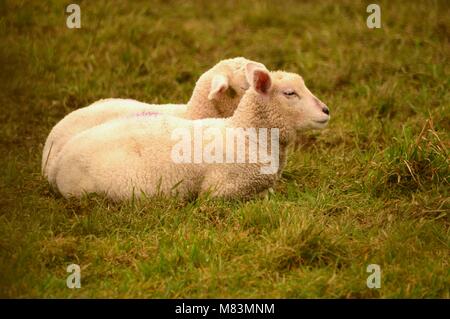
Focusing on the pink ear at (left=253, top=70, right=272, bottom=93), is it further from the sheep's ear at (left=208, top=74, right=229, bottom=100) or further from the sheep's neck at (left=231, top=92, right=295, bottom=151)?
the sheep's ear at (left=208, top=74, right=229, bottom=100)

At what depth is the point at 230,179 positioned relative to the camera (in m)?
6.17

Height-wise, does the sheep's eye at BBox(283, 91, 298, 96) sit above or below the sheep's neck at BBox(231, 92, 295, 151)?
above

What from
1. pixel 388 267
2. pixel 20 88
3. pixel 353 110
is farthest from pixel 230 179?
pixel 20 88

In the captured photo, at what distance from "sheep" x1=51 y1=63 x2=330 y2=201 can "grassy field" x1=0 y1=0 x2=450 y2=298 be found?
13cm

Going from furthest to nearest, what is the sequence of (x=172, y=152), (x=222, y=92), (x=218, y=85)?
(x=222, y=92) < (x=218, y=85) < (x=172, y=152)

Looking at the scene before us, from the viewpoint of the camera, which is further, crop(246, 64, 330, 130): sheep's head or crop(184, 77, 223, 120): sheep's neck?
crop(184, 77, 223, 120): sheep's neck

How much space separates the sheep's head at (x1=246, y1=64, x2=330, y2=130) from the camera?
6.33 meters

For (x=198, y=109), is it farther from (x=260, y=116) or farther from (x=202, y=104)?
(x=260, y=116)

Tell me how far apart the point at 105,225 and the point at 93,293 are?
839mm

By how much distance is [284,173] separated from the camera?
700cm

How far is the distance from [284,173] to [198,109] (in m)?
0.85

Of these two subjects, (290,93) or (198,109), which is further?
(198,109)

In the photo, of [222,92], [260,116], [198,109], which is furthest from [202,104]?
[260,116]

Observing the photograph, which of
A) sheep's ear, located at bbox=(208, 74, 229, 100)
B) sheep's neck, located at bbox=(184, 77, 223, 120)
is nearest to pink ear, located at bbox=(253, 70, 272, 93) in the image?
sheep's ear, located at bbox=(208, 74, 229, 100)
